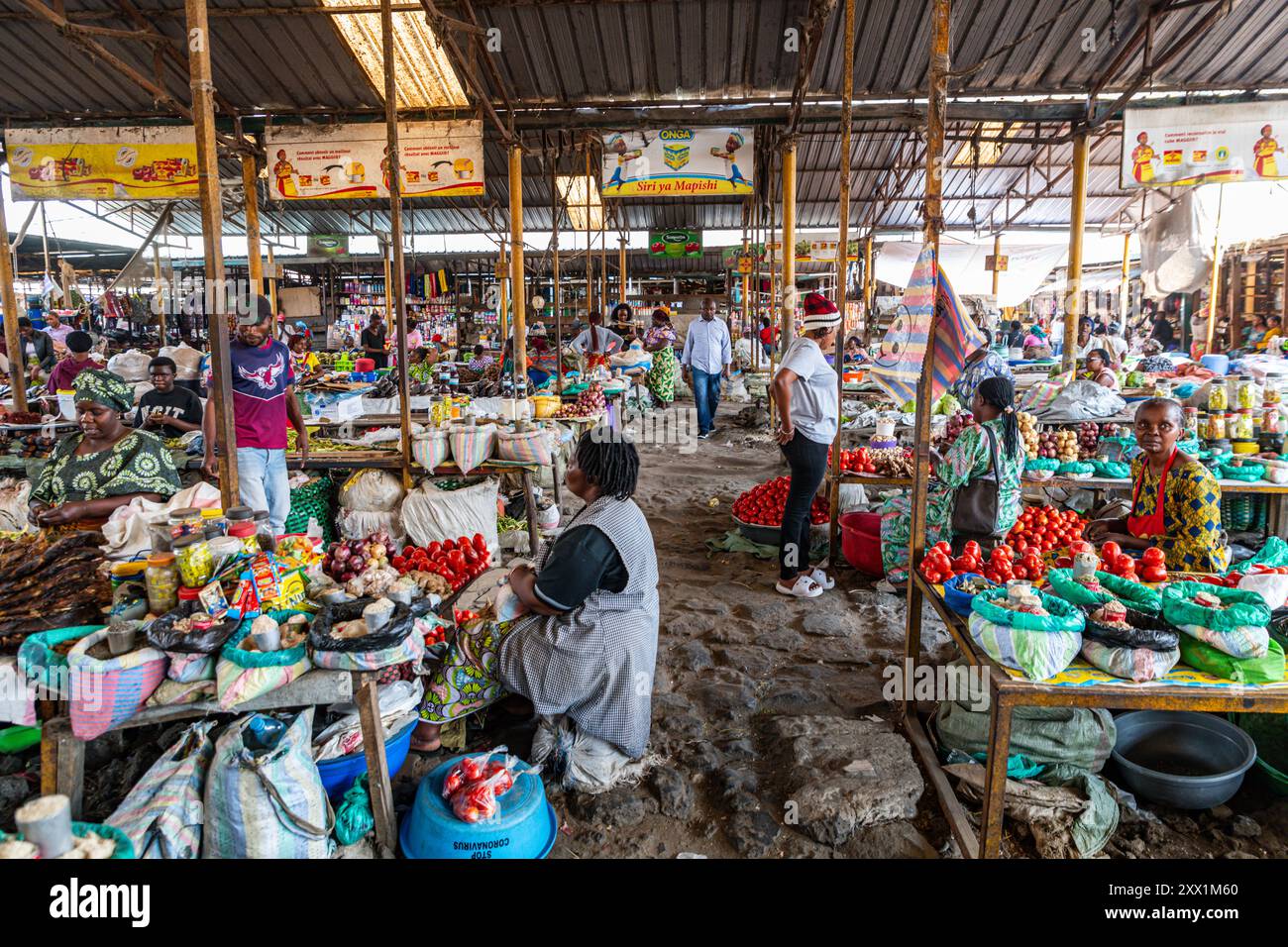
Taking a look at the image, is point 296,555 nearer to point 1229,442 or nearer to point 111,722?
point 111,722

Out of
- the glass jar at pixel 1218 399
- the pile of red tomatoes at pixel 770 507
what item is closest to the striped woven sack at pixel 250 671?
the pile of red tomatoes at pixel 770 507

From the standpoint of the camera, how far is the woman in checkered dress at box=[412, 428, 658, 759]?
287 centimetres

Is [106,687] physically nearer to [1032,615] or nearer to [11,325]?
[1032,615]

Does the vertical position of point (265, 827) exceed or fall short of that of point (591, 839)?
it exceeds it

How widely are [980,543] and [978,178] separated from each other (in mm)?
15476

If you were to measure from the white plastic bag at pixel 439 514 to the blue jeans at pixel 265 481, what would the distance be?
80 centimetres

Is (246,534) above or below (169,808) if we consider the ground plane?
above

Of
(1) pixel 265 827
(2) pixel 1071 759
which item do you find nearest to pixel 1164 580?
(2) pixel 1071 759

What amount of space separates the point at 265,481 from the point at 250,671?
10.2 feet

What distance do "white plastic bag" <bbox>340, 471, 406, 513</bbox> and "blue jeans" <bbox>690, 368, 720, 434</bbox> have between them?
6.48 meters

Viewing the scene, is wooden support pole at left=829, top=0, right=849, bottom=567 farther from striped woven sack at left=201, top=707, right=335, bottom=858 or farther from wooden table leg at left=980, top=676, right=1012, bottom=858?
striped woven sack at left=201, top=707, right=335, bottom=858

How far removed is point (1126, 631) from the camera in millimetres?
2379

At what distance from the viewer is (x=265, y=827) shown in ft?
7.14

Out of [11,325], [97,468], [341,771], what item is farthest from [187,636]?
[11,325]
